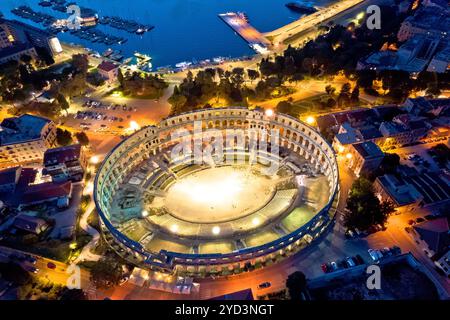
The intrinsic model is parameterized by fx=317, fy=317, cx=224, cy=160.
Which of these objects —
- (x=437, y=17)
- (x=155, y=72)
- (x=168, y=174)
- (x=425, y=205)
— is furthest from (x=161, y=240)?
(x=437, y=17)

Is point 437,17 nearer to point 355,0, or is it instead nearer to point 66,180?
point 355,0

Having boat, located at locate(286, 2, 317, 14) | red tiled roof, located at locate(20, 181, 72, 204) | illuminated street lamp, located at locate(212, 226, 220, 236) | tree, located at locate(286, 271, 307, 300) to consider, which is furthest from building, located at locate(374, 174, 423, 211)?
boat, located at locate(286, 2, 317, 14)

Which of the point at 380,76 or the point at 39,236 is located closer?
the point at 39,236

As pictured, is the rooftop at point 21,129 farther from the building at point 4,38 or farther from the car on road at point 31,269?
the building at point 4,38

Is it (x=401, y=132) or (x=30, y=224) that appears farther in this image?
(x=401, y=132)

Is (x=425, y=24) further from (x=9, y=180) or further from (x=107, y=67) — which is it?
(x=9, y=180)

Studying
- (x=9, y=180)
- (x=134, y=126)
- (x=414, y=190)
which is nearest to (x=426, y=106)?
(x=414, y=190)
